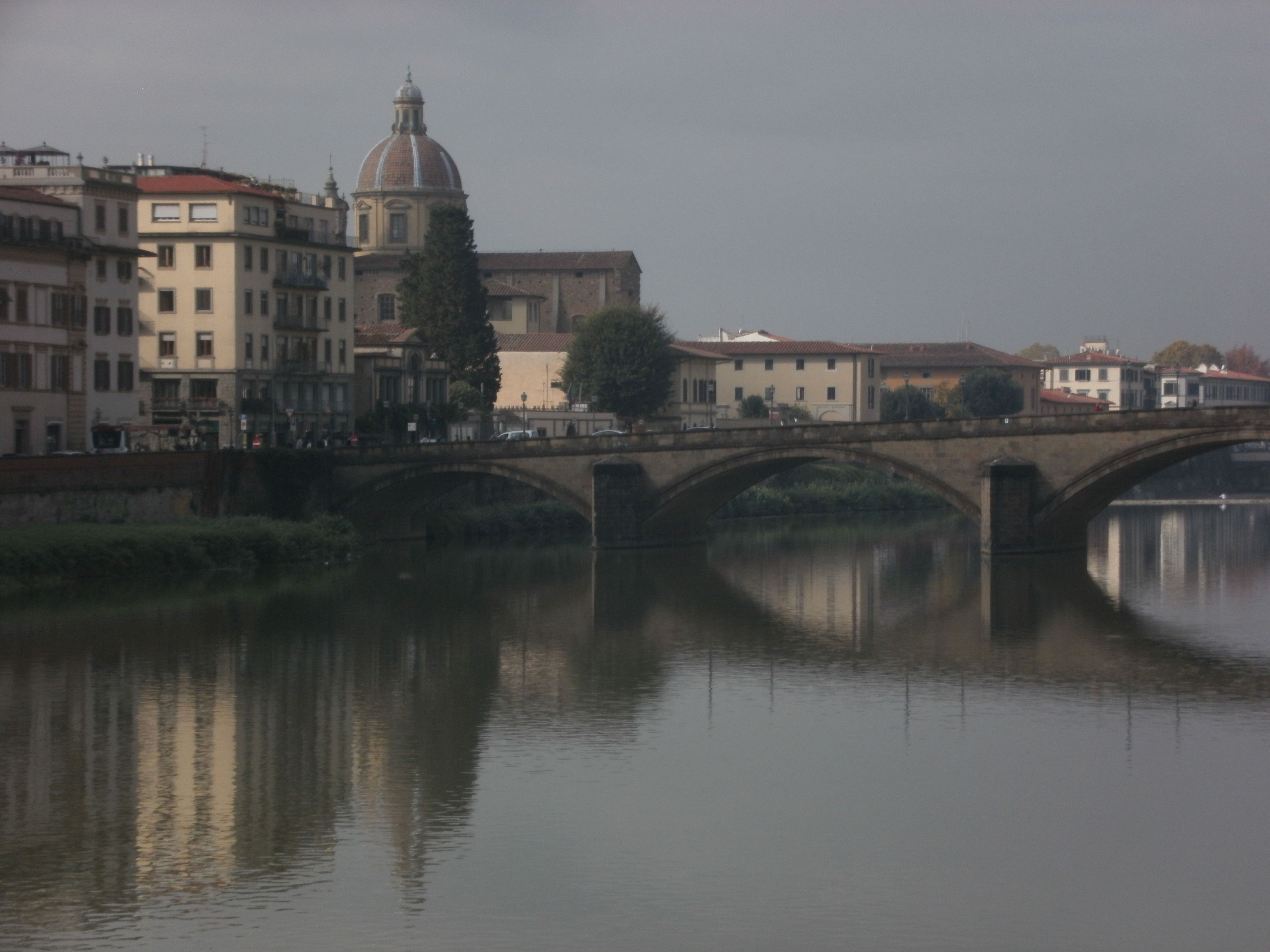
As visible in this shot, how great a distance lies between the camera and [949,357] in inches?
5315

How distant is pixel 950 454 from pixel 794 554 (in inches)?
304

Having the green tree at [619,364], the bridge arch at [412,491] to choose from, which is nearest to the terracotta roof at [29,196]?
the bridge arch at [412,491]

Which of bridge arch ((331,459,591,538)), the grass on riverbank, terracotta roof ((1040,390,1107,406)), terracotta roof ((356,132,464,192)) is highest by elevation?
terracotta roof ((356,132,464,192))

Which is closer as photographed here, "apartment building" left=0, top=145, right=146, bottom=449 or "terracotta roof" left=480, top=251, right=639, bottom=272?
"apartment building" left=0, top=145, right=146, bottom=449

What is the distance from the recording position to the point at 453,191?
113875 mm

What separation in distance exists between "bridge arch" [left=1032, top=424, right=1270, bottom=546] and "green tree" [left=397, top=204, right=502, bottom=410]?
117ft

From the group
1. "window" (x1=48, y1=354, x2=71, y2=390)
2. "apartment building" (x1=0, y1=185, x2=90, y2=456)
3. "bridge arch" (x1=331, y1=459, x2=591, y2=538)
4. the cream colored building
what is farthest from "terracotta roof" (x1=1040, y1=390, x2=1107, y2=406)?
"window" (x1=48, y1=354, x2=71, y2=390)

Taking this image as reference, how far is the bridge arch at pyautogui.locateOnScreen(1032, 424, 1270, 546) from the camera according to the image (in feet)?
183

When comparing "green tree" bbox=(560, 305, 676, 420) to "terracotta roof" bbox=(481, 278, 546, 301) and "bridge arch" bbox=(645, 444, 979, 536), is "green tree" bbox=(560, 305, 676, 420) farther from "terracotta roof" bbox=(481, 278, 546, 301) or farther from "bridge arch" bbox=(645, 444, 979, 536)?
"bridge arch" bbox=(645, 444, 979, 536)

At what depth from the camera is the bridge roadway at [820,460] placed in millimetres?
57406

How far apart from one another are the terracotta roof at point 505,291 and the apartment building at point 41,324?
1896 inches

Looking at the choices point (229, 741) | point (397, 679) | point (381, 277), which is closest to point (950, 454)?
point (397, 679)

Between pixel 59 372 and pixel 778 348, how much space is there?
2396 inches

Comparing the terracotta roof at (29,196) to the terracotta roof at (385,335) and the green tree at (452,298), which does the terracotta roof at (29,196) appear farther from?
the green tree at (452,298)
